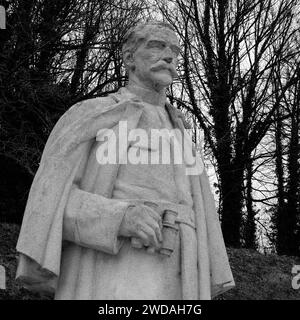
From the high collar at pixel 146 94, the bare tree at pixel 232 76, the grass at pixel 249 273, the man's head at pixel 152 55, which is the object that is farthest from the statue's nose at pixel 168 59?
the bare tree at pixel 232 76

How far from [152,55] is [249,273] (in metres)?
9.86

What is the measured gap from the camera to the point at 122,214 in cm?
341

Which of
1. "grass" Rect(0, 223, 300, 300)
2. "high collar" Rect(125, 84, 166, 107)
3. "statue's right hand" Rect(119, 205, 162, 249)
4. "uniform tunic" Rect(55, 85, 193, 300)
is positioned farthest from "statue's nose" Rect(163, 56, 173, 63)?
"grass" Rect(0, 223, 300, 300)

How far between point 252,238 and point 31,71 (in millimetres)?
9249

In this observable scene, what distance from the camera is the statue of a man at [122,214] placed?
341cm

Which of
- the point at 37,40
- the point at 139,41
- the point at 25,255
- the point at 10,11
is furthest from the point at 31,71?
the point at 25,255

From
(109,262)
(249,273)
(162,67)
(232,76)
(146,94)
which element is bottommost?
(109,262)

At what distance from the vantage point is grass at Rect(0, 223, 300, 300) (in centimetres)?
1049

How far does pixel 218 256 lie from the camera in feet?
12.4

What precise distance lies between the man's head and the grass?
20.5 feet

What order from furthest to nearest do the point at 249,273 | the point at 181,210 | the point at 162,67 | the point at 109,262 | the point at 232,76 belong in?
the point at 232,76
the point at 249,273
the point at 162,67
the point at 181,210
the point at 109,262

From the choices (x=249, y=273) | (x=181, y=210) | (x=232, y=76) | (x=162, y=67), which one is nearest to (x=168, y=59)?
(x=162, y=67)

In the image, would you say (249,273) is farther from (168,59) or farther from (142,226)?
(142,226)
